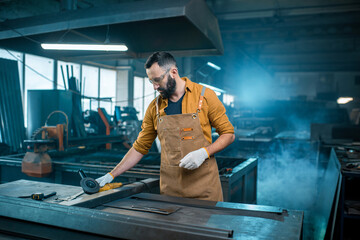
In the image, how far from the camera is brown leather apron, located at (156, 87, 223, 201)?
5.58 feet

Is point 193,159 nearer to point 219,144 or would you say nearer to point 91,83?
point 219,144

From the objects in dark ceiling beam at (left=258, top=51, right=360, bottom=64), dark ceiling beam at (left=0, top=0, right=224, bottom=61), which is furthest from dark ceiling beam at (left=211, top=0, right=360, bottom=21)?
dark ceiling beam at (left=258, top=51, right=360, bottom=64)

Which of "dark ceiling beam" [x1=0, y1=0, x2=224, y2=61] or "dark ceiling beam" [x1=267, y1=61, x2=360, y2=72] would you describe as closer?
"dark ceiling beam" [x1=0, y1=0, x2=224, y2=61]

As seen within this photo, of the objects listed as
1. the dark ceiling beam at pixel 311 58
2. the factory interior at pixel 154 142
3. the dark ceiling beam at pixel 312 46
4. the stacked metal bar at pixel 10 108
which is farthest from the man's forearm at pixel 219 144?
the dark ceiling beam at pixel 311 58

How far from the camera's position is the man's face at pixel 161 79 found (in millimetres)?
1684

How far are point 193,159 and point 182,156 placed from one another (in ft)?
0.48

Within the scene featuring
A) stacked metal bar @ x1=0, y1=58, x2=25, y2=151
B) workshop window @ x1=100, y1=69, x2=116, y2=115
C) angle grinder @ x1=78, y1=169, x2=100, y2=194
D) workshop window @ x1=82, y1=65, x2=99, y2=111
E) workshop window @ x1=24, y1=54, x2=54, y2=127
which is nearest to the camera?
angle grinder @ x1=78, y1=169, x2=100, y2=194

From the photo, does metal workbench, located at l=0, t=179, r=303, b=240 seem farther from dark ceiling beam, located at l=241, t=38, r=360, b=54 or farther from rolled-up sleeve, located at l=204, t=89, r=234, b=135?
dark ceiling beam, located at l=241, t=38, r=360, b=54

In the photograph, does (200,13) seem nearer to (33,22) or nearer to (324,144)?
(33,22)

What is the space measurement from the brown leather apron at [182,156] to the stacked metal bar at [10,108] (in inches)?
184

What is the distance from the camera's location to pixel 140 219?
107 centimetres

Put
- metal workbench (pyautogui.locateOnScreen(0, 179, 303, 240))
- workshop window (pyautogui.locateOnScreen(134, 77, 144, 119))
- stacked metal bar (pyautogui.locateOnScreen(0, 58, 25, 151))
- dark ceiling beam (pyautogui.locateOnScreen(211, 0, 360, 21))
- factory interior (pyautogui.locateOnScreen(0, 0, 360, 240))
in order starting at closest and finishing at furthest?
1. metal workbench (pyautogui.locateOnScreen(0, 179, 303, 240))
2. factory interior (pyautogui.locateOnScreen(0, 0, 360, 240))
3. stacked metal bar (pyautogui.locateOnScreen(0, 58, 25, 151))
4. dark ceiling beam (pyautogui.locateOnScreen(211, 0, 360, 21))
5. workshop window (pyautogui.locateOnScreen(134, 77, 144, 119))

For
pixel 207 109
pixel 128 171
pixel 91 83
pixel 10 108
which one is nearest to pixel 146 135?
pixel 207 109

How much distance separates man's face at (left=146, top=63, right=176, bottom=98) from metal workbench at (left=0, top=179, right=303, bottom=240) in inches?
23.7
